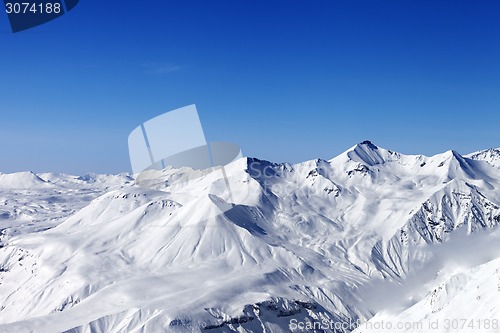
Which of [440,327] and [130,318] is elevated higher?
[440,327]

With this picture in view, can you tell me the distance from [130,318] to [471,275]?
148 metres

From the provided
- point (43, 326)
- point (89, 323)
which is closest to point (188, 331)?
point (89, 323)

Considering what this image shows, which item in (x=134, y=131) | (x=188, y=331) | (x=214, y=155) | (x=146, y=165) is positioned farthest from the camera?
(x=188, y=331)

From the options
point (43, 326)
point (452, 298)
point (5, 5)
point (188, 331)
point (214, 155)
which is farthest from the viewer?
point (188, 331)

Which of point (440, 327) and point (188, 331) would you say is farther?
point (188, 331)

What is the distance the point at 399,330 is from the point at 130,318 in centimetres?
14161

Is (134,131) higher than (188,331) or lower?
higher

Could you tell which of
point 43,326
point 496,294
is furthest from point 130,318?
point 496,294

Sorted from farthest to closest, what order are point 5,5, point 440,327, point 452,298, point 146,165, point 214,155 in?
point 214,155
point 452,298
point 440,327
point 146,165
point 5,5

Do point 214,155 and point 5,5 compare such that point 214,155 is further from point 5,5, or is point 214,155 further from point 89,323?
point 89,323

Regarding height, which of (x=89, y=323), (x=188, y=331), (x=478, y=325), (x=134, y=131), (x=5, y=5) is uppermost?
(x=5, y=5)

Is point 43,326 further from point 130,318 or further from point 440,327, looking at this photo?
point 440,327

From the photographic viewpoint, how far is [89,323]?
18562 cm

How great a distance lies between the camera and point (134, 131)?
2409 inches
